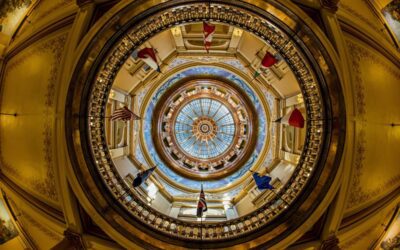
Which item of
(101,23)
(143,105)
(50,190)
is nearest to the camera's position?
(101,23)

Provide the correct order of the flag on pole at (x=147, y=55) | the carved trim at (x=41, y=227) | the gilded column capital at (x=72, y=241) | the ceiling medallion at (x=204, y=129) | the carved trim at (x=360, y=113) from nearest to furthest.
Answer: the carved trim at (x=360, y=113) < the gilded column capital at (x=72, y=241) < the carved trim at (x=41, y=227) < the flag on pole at (x=147, y=55) < the ceiling medallion at (x=204, y=129)

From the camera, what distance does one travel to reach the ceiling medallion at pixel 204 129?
1545 centimetres

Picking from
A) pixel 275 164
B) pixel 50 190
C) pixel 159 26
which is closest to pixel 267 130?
pixel 275 164

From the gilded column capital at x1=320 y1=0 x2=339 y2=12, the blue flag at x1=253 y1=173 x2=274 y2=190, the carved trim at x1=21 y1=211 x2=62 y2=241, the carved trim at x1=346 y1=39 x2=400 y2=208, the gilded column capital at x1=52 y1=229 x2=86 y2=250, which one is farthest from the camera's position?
the blue flag at x1=253 y1=173 x2=274 y2=190

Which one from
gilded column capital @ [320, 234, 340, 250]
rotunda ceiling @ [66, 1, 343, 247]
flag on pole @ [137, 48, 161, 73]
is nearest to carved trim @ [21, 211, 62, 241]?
rotunda ceiling @ [66, 1, 343, 247]

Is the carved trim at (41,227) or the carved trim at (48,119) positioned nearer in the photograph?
the carved trim at (48,119)

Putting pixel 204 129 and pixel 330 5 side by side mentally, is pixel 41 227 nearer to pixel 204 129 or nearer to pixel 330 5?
pixel 330 5

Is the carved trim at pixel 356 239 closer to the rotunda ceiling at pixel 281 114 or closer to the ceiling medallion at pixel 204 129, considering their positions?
the rotunda ceiling at pixel 281 114

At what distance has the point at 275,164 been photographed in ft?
42.2

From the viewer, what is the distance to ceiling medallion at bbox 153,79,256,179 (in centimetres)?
1545

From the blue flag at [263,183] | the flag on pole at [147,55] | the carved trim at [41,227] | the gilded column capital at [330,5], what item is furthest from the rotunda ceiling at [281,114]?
the carved trim at [41,227]

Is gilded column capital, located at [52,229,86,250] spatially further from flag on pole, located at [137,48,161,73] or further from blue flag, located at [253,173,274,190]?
blue flag, located at [253,173,274,190]

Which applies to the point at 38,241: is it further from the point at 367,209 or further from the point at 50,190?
the point at 367,209

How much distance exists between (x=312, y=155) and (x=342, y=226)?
7.59ft
